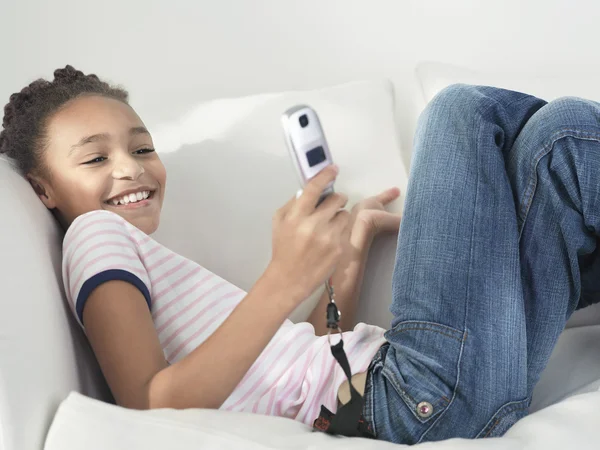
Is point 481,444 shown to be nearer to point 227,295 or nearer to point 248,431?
point 248,431

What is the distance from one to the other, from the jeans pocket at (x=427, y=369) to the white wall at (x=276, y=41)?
0.87m

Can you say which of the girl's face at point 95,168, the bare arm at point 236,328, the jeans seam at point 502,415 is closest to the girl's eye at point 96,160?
the girl's face at point 95,168

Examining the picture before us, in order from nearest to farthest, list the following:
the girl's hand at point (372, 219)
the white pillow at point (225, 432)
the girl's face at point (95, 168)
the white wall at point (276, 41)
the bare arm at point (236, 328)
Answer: the white pillow at point (225, 432) → the bare arm at point (236, 328) → the girl's face at point (95, 168) → the girl's hand at point (372, 219) → the white wall at point (276, 41)

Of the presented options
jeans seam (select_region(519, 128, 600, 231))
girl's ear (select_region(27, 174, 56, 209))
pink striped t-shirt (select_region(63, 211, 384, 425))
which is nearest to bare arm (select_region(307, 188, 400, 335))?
pink striped t-shirt (select_region(63, 211, 384, 425))

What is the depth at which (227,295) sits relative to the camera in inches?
44.1

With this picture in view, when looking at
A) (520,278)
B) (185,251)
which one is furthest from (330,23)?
(520,278)

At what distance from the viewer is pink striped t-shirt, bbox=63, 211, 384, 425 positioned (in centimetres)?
99

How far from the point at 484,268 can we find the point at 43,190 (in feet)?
2.30

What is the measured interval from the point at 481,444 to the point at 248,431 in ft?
0.78

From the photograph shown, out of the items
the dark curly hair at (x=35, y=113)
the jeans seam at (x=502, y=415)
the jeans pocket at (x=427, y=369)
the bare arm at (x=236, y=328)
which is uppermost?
the dark curly hair at (x=35, y=113)

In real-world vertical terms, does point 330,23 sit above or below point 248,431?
above

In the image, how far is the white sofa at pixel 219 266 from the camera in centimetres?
77

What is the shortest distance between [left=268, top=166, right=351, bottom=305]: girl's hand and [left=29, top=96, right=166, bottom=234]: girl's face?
0.40 meters

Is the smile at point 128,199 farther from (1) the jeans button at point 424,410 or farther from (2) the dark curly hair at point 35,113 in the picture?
(1) the jeans button at point 424,410
